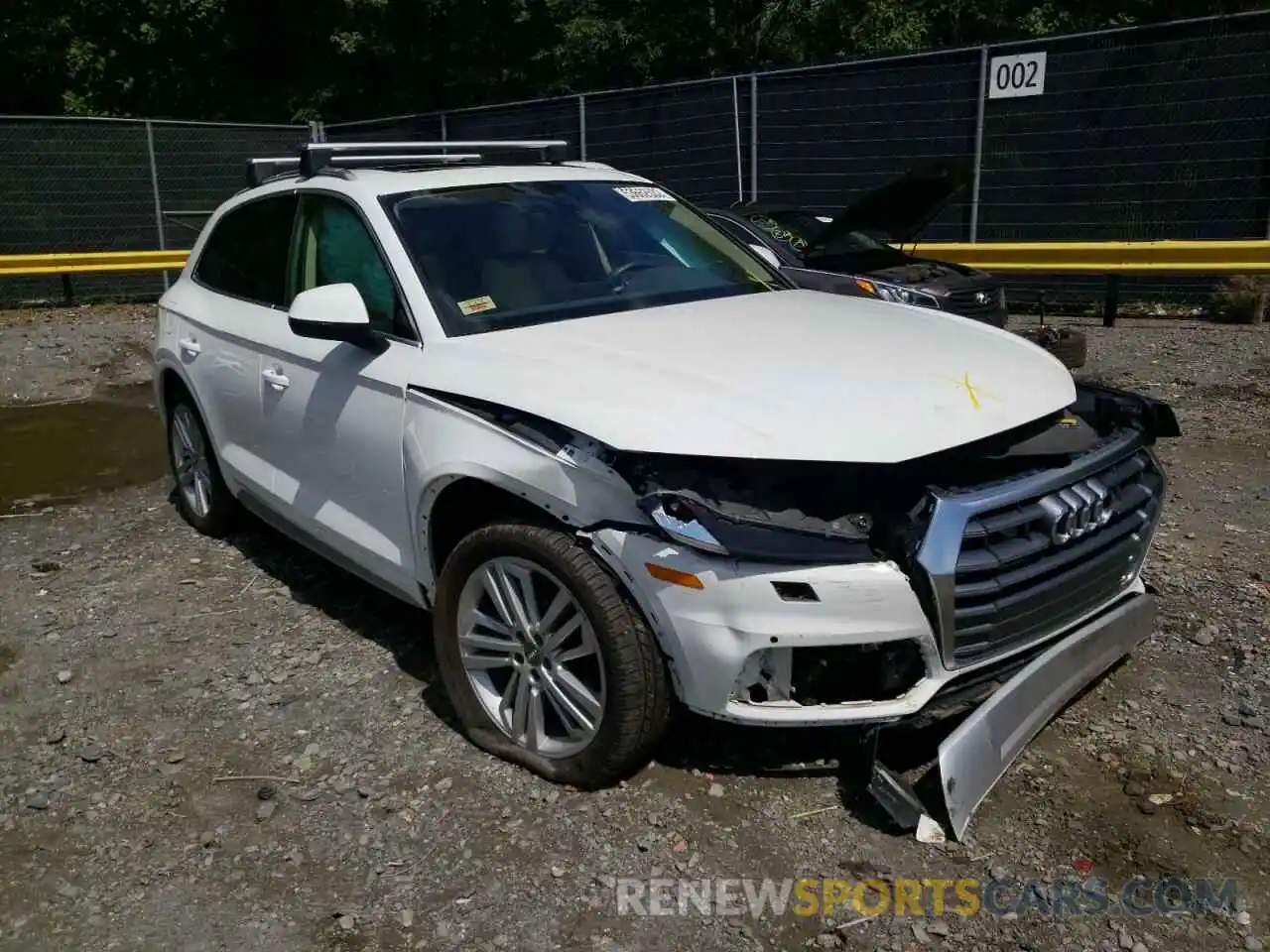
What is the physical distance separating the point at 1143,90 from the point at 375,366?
10065mm

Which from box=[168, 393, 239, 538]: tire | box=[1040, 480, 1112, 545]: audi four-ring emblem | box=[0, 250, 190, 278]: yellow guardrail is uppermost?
box=[1040, 480, 1112, 545]: audi four-ring emblem

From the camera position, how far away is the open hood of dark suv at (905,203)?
23.2ft

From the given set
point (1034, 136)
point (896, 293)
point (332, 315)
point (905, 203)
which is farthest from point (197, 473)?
point (1034, 136)

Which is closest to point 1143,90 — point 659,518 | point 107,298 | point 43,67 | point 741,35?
point 659,518

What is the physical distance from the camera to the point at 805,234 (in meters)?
9.57

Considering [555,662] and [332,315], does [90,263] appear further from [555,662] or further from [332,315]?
[555,662]

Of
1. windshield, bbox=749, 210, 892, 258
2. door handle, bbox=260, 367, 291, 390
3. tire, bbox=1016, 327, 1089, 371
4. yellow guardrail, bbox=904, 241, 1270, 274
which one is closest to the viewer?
door handle, bbox=260, 367, 291, 390

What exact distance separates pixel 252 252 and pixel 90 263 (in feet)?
33.5

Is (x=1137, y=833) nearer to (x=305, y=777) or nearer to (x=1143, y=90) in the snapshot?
(x=305, y=777)

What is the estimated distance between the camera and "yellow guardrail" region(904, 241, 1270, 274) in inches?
383

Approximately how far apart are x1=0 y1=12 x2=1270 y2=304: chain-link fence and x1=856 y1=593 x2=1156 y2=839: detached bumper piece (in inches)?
326

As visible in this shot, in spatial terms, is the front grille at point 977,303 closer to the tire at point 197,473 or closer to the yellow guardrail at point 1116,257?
the yellow guardrail at point 1116,257

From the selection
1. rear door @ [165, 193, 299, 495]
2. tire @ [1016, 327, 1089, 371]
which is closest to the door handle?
rear door @ [165, 193, 299, 495]

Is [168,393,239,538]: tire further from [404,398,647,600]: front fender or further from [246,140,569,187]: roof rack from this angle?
[404,398,647,600]: front fender
